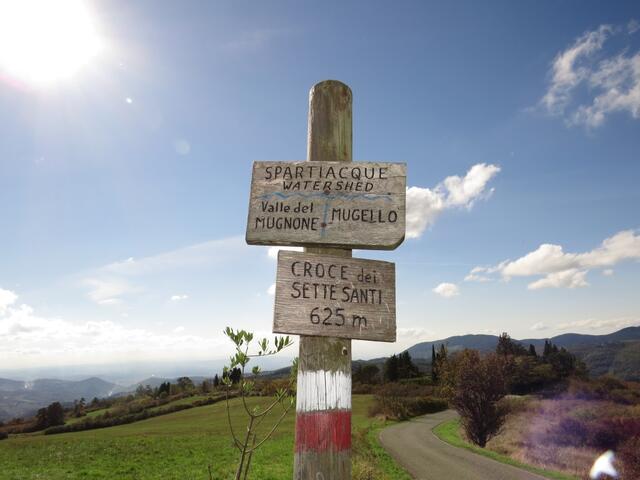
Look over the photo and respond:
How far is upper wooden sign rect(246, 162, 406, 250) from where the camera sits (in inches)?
96.8

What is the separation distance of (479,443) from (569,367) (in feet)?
229

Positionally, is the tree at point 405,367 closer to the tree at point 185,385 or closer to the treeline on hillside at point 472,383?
the treeline on hillside at point 472,383

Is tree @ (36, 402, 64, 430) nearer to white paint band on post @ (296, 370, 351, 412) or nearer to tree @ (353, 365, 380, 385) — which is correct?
tree @ (353, 365, 380, 385)

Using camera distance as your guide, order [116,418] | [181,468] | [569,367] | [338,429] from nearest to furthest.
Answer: [338,429] → [181,468] → [116,418] → [569,367]

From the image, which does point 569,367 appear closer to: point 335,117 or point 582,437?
point 582,437

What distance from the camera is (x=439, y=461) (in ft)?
68.2

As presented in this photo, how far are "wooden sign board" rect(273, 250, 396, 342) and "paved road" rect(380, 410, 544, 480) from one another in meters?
18.4

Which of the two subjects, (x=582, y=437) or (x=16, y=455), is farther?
(x=582, y=437)

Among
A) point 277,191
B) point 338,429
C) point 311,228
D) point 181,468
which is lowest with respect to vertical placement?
point 181,468

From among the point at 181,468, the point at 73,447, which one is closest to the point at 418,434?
the point at 181,468

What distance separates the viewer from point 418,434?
3169cm

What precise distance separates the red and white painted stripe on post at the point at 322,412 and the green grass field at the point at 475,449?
20462 mm

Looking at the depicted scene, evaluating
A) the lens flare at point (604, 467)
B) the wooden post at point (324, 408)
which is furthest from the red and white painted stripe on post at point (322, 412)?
the lens flare at point (604, 467)

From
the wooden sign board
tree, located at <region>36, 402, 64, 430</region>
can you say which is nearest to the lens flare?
the wooden sign board
